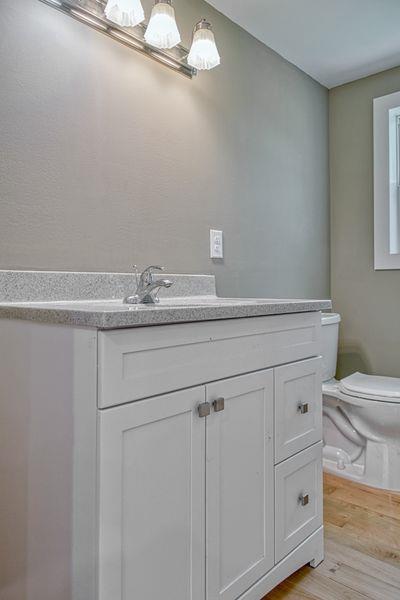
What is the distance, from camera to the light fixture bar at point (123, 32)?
4.34 feet

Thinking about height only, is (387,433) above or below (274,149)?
below

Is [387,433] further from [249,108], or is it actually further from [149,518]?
[249,108]

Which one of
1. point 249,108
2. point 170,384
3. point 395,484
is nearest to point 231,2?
point 249,108

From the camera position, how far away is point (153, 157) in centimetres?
158

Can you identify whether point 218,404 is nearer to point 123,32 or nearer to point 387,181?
point 123,32

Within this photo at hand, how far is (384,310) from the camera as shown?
2414 millimetres

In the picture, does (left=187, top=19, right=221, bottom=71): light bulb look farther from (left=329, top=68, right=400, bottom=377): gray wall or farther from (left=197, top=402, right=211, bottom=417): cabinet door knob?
(left=197, top=402, right=211, bottom=417): cabinet door knob

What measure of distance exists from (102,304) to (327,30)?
1.75 metres

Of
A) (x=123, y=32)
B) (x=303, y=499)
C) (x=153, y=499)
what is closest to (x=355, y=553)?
(x=303, y=499)

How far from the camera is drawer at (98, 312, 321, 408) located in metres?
0.82

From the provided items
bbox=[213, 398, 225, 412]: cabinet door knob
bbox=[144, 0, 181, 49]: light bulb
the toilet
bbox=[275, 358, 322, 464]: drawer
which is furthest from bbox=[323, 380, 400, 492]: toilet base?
bbox=[144, 0, 181, 49]: light bulb

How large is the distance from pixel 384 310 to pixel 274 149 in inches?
43.3

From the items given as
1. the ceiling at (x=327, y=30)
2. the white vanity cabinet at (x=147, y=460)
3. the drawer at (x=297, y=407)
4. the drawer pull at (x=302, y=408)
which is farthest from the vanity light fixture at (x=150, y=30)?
the drawer pull at (x=302, y=408)

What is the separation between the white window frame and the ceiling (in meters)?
0.26
